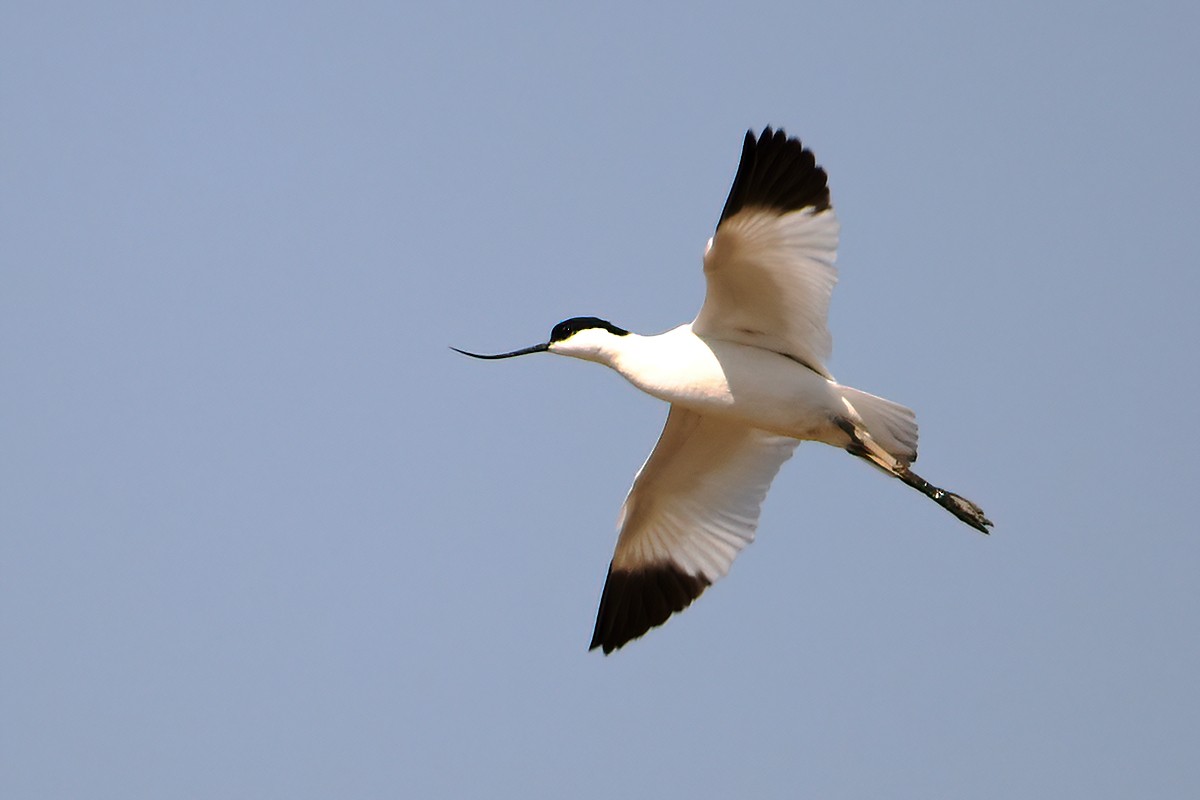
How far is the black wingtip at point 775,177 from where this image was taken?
8.75 meters

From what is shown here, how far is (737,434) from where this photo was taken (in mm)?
10320

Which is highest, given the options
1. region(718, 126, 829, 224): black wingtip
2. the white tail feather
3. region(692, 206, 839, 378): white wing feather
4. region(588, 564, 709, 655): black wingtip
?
region(718, 126, 829, 224): black wingtip

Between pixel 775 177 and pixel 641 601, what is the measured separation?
315 cm

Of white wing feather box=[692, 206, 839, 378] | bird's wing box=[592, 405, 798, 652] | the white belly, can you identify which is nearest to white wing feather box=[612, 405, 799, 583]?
bird's wing box=[592, 405, 798, 652]

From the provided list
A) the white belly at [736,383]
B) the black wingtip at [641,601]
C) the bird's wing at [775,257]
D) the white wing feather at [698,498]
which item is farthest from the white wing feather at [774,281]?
the black wingtip at [641,601]

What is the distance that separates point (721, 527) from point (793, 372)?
1508 millimetres

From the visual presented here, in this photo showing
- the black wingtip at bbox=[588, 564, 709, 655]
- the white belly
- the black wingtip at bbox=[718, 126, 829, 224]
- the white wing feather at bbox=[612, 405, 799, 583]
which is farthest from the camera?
the black wingtip at bbox=[588, 564, 709, 655]

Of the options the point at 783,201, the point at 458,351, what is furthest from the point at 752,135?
the point at 458,351

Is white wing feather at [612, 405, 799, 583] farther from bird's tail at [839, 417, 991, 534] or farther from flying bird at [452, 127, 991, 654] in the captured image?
bird's tail at [839, 417, 991, 534]

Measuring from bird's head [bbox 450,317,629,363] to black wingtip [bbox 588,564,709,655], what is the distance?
1.60 meters

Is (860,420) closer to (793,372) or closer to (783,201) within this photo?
(793,372)

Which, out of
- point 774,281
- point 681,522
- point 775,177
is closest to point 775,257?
point 774,281

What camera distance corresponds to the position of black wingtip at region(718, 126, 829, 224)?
8750mm

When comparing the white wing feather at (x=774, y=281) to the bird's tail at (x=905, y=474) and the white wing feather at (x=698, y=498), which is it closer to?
the bird's tail at (x=905, y=474)
